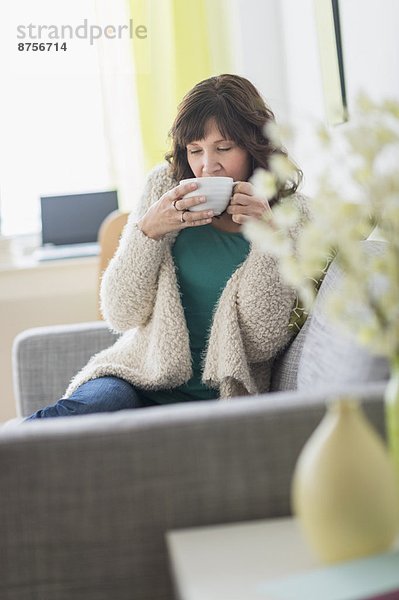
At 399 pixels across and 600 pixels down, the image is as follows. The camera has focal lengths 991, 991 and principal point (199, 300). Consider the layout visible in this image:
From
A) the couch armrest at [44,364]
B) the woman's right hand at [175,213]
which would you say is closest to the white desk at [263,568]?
the woman's right hand at [175,213]

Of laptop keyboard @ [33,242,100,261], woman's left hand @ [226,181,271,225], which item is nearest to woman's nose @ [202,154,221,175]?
woman's left hand @ [226,181,271,225]

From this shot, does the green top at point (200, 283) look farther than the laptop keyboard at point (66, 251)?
No

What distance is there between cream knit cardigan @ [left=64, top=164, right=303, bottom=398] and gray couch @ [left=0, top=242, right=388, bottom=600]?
0.70 metres

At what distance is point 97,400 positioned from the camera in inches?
71.6

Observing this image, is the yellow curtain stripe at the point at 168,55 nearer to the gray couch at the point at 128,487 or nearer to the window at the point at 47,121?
the window at the point at 47,121

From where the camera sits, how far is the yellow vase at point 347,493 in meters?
0.93

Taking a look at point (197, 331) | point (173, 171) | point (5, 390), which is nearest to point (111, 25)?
point (5, 390)

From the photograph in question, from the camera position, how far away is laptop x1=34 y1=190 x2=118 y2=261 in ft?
11.3

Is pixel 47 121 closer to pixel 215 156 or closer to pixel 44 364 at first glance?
pixel 44 364

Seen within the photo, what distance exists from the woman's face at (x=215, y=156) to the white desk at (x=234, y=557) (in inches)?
39.1

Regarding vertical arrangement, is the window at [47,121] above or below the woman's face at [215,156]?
above

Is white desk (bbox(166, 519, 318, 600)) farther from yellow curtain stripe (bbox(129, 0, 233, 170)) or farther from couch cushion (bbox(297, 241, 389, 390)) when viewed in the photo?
yellow curtain stripe (bbox(129, 0, 233, 170))

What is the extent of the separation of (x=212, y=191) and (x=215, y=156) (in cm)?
16

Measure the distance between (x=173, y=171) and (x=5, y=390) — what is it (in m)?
1.64
